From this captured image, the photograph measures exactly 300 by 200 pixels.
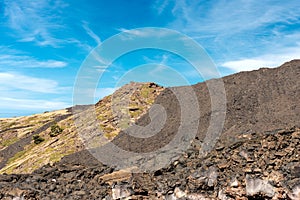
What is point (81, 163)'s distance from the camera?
22.4 m

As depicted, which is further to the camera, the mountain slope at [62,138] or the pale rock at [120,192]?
the mountain slope at [62,138]

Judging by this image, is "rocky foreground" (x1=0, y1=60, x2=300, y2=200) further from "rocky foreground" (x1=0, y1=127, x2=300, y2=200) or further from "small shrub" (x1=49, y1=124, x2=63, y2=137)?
"small shrub" (x1=49, y1=124, x2=63, y2=137)

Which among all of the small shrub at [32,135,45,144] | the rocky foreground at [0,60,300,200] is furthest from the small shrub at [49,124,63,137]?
the rocky foreground at [0,60,300,200]

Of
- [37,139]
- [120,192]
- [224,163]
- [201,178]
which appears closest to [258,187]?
[224,163]

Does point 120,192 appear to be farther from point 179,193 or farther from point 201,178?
point 201,178

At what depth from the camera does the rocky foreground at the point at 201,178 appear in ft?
44.6

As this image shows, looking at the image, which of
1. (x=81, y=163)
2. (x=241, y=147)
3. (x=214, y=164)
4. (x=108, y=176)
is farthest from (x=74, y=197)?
(x=241, y=147)

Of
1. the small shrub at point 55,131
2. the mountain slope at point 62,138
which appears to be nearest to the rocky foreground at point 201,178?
the mountain slope at point 62,138

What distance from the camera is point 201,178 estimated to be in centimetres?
1526

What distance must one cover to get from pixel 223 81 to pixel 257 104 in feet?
24.3

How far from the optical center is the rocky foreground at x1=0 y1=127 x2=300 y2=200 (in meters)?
13.6

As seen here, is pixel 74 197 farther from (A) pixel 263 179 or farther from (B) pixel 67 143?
(B) pixel 67 143

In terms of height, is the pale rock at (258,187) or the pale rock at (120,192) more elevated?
the pale rock at (258,187)

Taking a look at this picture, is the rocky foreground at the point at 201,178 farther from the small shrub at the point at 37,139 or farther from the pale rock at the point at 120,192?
the small shrub at the point at 37,139
